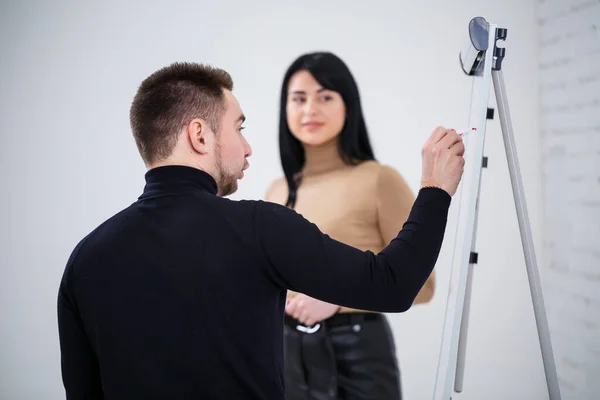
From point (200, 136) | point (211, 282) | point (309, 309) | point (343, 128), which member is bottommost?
point (309, 309)

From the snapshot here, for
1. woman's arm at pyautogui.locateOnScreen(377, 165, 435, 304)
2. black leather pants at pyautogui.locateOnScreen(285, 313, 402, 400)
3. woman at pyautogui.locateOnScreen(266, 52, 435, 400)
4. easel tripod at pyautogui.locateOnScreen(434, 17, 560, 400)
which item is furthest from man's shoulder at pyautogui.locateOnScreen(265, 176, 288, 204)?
easel tripod at pyautogui.locateOnScreen(434, 17, 560, 400)

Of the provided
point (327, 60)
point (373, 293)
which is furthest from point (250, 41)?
point (373, 293)

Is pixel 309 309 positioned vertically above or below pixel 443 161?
below

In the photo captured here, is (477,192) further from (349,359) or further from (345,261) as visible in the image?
(349,359)

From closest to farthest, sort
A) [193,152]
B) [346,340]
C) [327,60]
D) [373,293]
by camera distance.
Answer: [373,293] → [193,152] → [346,340] → [327,60]

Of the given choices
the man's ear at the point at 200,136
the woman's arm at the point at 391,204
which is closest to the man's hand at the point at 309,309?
the woman's arm at the point at 391,204

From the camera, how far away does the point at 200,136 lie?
103cm

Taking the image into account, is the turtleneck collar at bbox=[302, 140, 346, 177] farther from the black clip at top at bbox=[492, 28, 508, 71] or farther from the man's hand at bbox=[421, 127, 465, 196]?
the man's hand at bbox=[421, 127, 465, 196]

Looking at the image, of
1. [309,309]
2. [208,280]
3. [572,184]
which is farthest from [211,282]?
[572,184]

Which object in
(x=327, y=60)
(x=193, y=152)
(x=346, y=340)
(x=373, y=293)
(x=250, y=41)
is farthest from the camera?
(x=250, y=41)

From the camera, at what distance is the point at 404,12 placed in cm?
248

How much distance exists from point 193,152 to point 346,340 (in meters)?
1.10

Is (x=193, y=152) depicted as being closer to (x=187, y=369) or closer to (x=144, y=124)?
(x=144, y=124)

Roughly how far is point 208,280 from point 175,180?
197 millimetres
